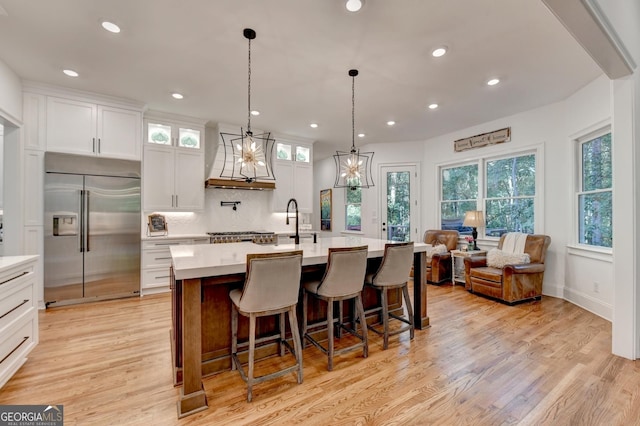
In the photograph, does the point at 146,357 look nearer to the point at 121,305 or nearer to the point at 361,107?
the point at 121,305

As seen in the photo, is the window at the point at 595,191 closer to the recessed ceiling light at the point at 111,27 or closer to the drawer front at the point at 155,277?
the recessed ceiling light at the point at 111,27

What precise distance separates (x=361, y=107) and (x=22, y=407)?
15.2 feet

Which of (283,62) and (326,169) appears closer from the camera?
(283,62)

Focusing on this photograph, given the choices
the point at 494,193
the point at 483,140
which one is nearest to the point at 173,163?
the point at 483,140

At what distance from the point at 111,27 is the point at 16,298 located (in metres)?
2.37

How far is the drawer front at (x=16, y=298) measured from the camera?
6.62 feet

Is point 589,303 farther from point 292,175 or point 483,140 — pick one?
point 292,175

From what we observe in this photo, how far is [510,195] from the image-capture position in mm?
4945

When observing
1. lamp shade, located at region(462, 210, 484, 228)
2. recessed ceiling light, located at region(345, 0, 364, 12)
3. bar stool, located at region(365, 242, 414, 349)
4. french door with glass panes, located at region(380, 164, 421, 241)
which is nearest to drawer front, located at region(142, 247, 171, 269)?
bar stool, located at region(365, 242, 414, 349)

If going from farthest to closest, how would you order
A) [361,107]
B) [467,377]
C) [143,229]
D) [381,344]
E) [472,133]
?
1. [472,133]
2. [143,229]
3. [361,107]
4. [381,344]
5. [467,377]

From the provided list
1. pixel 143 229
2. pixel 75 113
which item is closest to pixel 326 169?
pixel 143 229

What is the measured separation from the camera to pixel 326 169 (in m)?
8.09

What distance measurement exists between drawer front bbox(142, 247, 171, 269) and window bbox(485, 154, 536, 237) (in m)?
5.60

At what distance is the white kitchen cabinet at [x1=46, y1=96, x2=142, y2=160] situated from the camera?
379cm
